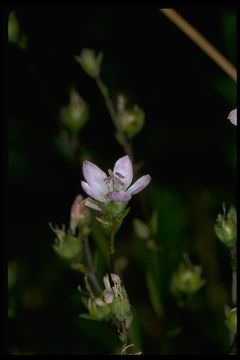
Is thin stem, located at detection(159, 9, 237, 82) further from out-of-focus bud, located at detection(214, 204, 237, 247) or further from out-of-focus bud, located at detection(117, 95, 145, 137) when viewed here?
out-of-focus bud, located at detection(214, 204, 237, 247)

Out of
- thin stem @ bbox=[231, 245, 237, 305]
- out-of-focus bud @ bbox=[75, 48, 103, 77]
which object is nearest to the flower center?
thin stem @ bbox=[231, 245, 237, 305]

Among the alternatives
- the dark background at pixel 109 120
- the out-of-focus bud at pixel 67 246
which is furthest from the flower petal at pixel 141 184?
the dark background at pixel 109 120

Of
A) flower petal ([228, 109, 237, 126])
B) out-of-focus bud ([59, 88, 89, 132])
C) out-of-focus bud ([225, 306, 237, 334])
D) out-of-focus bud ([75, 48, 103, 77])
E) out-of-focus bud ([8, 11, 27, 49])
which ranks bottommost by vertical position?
out-of-focus bud ([225, 306, 237, 334])

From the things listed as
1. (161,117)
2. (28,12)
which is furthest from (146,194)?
(28,12)

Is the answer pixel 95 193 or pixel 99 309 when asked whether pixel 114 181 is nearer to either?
pixel 95 193

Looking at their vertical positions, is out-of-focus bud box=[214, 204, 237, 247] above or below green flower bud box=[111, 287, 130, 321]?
above

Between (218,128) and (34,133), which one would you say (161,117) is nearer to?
(218,128)

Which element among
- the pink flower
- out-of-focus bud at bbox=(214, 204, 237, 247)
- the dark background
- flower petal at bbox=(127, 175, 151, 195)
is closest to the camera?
flower petal at bbox=(127, 175, 151, 195)
